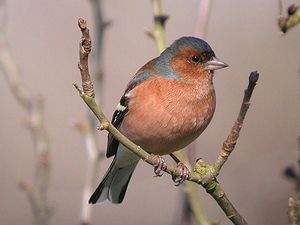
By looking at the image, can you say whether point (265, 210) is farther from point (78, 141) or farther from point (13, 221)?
point (78, 141)

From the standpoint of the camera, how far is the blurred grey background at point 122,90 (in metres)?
8.42

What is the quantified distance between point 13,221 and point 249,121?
3334 mm

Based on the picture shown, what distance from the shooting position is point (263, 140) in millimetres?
8750

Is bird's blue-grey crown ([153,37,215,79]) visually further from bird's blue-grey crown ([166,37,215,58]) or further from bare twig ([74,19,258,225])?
bare twig ([74,19,258,225])

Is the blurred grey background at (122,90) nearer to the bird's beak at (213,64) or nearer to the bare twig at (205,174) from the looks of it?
the bird's beak at (213,64)

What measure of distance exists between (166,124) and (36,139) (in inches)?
40.5

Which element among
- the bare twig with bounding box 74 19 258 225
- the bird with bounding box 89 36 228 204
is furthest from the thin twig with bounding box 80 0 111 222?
the bare twig with bounding box 74 19 258 225

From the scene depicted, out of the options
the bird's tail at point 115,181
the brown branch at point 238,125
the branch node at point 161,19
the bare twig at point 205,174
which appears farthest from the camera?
the bird's tail at point 115,181

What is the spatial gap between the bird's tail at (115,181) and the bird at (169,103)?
0.04 ft

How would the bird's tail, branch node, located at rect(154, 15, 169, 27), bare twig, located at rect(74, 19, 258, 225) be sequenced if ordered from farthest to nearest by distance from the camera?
1. the bird's tail
2. branch node, located at rect(154, 15, 169, 27)
3. bare twig, located at rect(74, 19, 258, 225)

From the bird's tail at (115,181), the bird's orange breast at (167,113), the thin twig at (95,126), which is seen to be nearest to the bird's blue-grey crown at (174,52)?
the bird's orange breast at (167,113)

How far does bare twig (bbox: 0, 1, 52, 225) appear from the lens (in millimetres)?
4602

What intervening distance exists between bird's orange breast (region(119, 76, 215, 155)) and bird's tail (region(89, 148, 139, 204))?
0.60 m

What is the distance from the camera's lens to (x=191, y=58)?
5172mm
